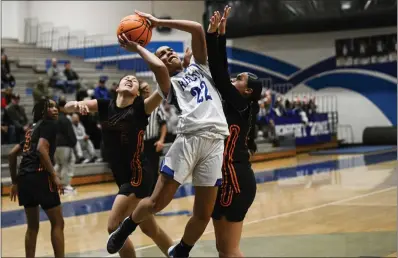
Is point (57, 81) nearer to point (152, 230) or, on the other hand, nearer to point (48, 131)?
point (48, 131)

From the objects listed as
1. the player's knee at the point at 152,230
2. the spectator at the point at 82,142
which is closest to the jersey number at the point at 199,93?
the player's knee at the point at 152,230

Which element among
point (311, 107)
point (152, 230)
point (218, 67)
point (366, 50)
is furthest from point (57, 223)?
point (366, 50)

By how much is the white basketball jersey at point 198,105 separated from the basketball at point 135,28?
15.2 inches

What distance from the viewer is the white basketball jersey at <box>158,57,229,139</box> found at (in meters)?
4.69

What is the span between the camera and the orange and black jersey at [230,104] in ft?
15.7

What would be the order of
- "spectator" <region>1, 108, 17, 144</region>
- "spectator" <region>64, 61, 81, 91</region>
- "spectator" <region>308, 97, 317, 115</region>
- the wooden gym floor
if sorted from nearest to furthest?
the wooden gym floor
"spectator" <region>1, 108, 17, 144</region>
"spectator" <region>64, 61, 81, 91</region>
"spectator" <region>308, 97, 317, 115</region>

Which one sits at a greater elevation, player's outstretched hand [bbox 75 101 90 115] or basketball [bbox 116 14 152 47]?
basketball [bbox 116 14 152 47]

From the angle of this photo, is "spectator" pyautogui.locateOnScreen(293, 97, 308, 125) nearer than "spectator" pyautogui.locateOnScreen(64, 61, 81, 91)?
No

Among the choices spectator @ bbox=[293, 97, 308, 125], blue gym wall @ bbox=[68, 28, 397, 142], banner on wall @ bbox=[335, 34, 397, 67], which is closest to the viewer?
spectator @ bbox=[293, 97, 308, 125]

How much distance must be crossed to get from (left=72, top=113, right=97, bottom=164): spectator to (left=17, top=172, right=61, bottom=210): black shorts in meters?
9.84

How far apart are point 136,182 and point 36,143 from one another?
1.23 meters

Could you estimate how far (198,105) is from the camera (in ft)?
15.4

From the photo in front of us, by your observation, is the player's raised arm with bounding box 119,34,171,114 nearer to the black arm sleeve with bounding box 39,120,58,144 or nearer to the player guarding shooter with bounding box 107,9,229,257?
the player guarding shooter with bounding box 107,9,229,257

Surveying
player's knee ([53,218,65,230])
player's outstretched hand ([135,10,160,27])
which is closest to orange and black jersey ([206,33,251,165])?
player's outstretched hand ([135,10,160,27])
